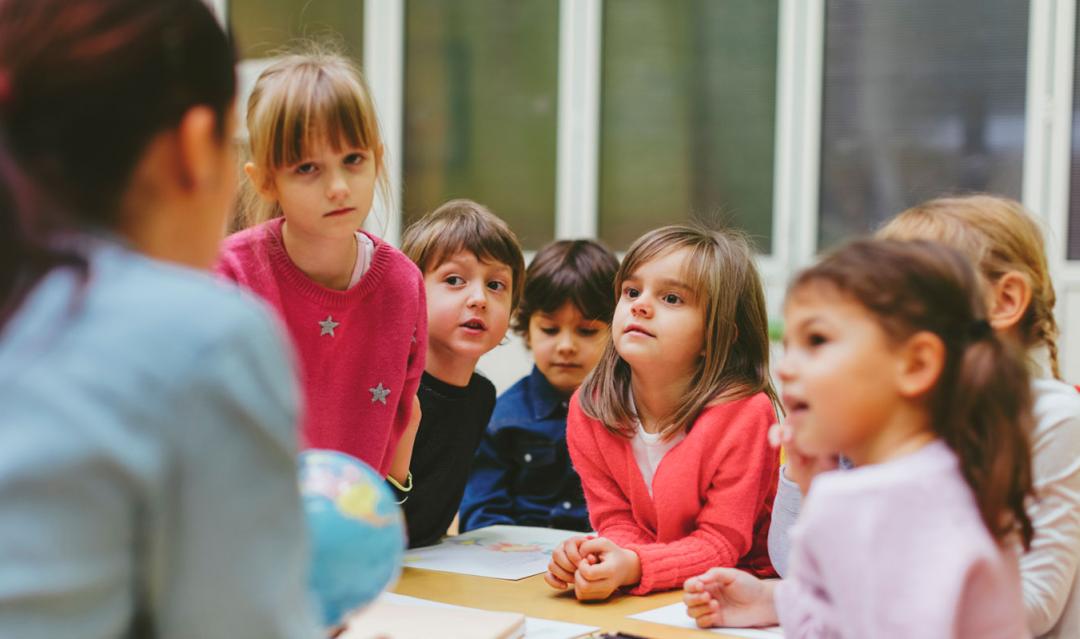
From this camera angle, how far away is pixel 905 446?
3.32 ft

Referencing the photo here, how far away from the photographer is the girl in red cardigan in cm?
177

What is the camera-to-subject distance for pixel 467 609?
4.66 ft

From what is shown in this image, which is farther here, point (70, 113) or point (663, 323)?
point (663, 323)

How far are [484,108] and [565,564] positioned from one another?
3664 millimetres

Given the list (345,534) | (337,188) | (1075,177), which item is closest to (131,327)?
(345,534)

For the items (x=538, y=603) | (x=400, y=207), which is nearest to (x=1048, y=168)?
(x=400, y=207)

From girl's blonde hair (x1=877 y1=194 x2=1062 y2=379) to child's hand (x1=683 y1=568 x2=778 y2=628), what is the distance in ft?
1.63

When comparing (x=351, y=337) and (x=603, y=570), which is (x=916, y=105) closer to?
(x=351, y=337)

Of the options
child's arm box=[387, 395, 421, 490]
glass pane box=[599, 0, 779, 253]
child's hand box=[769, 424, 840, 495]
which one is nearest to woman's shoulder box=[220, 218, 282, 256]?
child's arm box=[387, 395, 421, 490]

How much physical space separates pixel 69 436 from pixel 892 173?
13.3 ft

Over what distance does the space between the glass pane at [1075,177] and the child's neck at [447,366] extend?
281 cm

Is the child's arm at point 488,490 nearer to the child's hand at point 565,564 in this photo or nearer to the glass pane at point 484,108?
the child's hand at point 565,564

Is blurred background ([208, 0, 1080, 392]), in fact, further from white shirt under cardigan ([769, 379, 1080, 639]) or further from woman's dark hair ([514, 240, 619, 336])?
white shirt under cardigan ([769, 379, 1080, 639])

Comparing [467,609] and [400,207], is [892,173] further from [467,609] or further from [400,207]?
[467,609]
